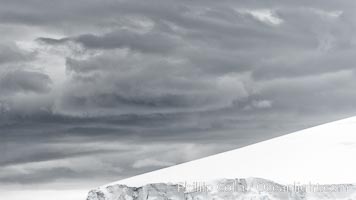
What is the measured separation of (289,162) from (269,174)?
186 cm

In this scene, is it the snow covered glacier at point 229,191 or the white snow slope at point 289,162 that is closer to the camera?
the snow covered glacier at point 229,191

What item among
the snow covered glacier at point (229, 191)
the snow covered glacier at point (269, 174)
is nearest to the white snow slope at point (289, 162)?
the snow covered glacier at point (269, 174)

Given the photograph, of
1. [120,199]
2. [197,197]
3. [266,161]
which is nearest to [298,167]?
[266,161]

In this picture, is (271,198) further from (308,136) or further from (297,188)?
(308,136)

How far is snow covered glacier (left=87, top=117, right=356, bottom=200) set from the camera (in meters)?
36.5

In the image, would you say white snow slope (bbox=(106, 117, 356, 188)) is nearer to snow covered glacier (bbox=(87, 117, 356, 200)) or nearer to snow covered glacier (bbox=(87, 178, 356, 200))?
snow covered glacier (bbox=(87, 117, 356, 200))

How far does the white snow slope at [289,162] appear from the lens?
3741 cm

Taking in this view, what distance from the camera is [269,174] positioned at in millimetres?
37969

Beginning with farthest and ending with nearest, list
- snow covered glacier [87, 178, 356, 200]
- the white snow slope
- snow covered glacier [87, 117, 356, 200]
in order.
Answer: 1. the white snow slope
2. snow covered glacier [87, 117, 356, 200]
3. snow covered glacier [87, 178, 356, 200]

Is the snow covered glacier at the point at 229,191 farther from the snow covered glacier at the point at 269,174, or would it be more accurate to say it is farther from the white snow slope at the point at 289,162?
the white snow slope at the point at 289,162

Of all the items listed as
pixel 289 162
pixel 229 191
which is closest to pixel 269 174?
pixel 289 162

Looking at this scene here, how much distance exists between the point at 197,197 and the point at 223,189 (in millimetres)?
1289

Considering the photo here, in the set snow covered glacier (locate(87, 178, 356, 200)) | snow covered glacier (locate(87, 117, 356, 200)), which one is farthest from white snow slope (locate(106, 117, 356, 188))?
snow covered glacier (locate(87, 178, 356, 200))

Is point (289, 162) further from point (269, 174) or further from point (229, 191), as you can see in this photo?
point (229, 191)
